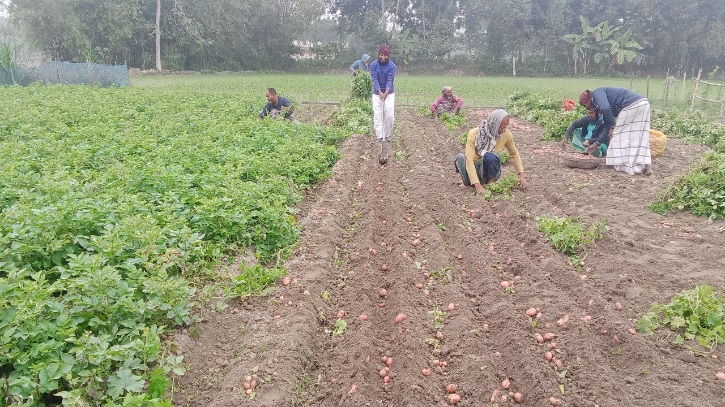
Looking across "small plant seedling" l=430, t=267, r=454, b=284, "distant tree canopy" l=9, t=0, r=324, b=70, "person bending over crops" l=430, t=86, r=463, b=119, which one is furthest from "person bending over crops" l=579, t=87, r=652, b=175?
"distant tree canopy" l=9, t=0, r=324, b=70

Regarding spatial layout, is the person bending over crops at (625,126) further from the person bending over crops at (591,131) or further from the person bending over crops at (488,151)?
the person bending over crops at (488,151)

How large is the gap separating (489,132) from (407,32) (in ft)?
131

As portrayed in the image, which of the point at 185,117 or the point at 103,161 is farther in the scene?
the point at 185,117

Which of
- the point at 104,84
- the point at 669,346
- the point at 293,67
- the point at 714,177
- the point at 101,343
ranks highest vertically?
the point at 293,67

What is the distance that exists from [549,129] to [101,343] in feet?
34.7

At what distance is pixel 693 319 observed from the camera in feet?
12.2

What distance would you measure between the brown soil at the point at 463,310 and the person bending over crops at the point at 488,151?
352mm

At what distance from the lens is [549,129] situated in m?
11.2

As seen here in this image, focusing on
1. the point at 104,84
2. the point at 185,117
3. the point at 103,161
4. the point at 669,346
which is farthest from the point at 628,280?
the point at 104,84

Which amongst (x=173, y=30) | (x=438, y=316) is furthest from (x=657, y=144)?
(x=173, y=30)

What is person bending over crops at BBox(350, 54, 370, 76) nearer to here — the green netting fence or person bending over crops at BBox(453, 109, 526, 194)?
person bending over crops at BBox(453, 109, 526, 194)

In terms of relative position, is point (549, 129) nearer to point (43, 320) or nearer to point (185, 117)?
point (185, 117)

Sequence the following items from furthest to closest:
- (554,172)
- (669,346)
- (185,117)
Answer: (185,117) → (554,172) → (669,346)

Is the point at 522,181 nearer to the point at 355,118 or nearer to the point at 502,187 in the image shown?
the point at 502,187
